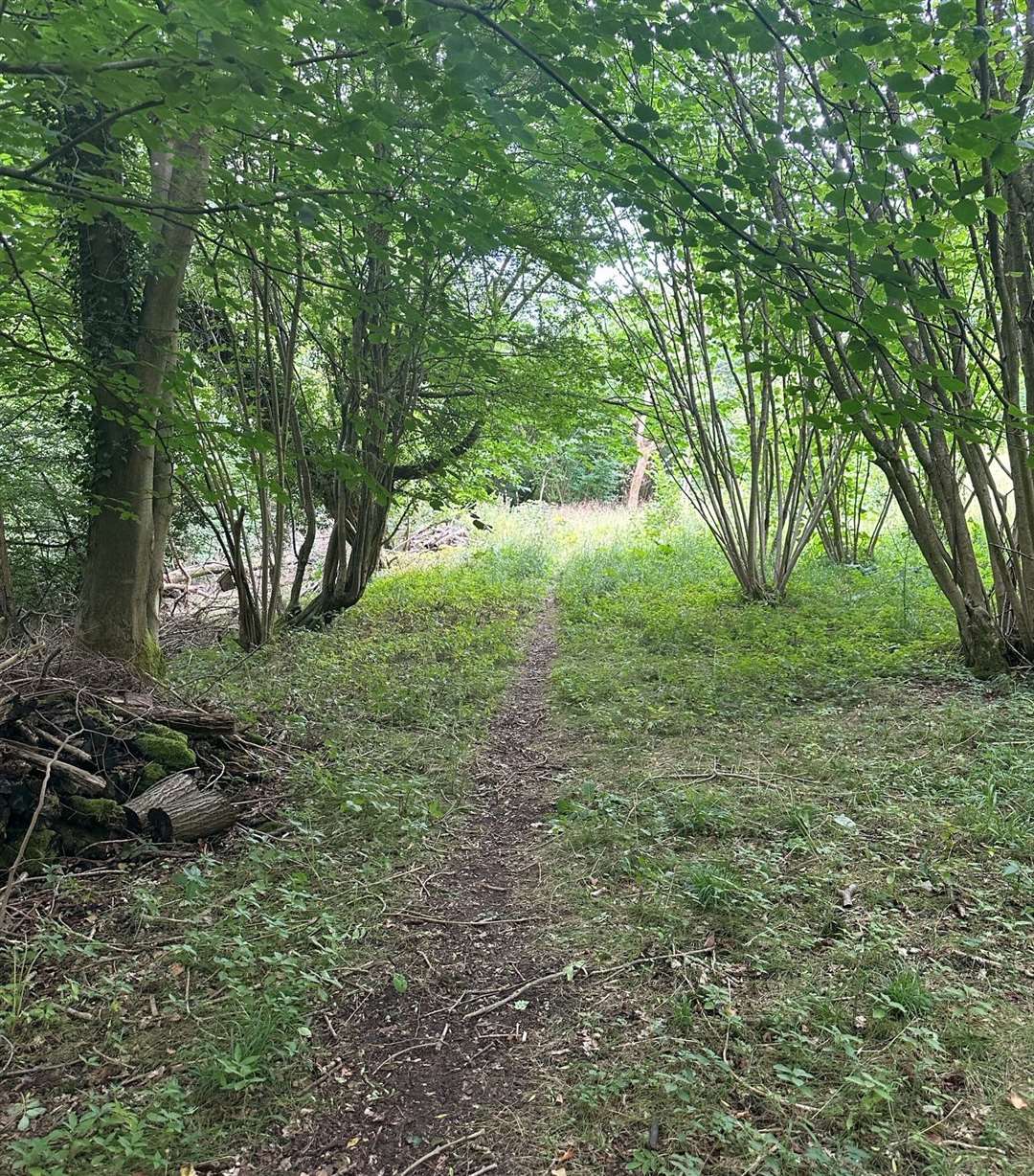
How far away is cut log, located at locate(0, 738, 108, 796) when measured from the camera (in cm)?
357

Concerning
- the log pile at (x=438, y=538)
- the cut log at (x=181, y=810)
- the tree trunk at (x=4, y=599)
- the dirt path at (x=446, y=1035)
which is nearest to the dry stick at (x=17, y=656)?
the tree trunk at (x=4, y=599)

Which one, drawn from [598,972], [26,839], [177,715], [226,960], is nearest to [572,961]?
[598,972]

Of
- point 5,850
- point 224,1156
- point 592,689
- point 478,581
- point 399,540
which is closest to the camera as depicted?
point 224,1156

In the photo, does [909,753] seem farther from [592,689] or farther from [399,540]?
[399,540]

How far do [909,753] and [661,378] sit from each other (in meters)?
7.21

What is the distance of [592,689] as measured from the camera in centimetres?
654

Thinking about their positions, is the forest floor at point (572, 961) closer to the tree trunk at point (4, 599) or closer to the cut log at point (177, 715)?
the cut log at point (177, 715)

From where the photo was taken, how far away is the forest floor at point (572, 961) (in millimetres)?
2105

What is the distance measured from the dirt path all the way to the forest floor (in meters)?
0.01

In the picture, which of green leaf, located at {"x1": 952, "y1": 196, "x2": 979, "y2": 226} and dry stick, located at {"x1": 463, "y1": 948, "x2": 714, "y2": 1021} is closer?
green leaf, located at {"x1": 952, "y1": 196, "x2": 979, "y2": 226}

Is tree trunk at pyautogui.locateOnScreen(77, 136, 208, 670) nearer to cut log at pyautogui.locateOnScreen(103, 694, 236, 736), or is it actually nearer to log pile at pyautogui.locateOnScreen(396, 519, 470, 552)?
cut log at pyautogui.locateOnScreen(103, 694, 236, 736)

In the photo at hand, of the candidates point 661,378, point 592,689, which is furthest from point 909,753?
point 661,378

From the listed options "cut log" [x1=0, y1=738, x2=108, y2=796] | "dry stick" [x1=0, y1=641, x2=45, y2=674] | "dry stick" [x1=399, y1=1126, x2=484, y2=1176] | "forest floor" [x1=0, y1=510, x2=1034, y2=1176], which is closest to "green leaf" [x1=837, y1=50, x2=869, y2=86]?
"forest floor" [x1=0, y1=510, x2=1034, y2=1176]

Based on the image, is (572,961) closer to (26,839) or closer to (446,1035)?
(446,1035)
